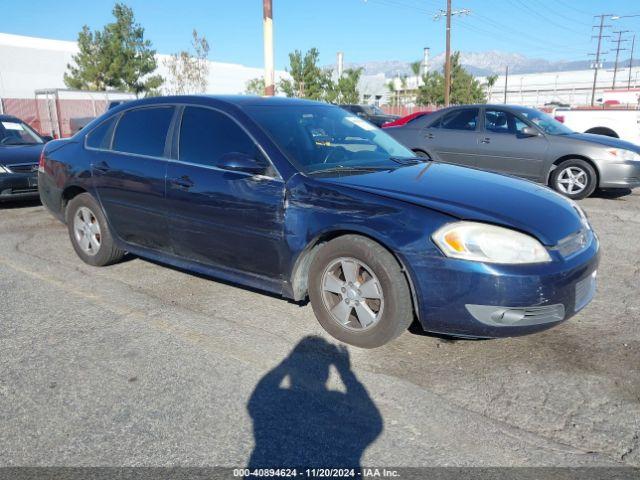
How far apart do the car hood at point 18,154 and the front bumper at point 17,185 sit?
24 centimetres

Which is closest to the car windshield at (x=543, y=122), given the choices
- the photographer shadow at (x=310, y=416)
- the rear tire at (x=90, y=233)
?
the rear tire at (x=90, y=233)

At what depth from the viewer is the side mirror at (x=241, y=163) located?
11.9ft

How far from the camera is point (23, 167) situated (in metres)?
8.00

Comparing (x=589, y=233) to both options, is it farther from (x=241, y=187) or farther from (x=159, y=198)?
(x=159, y=198)

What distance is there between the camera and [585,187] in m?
8.56

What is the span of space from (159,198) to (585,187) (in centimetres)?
698

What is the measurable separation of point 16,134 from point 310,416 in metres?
8.52

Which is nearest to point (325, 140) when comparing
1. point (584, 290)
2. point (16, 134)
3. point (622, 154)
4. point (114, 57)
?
point (584, 290)

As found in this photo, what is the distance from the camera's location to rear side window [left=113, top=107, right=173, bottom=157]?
4.41m

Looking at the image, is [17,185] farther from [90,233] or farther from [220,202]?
[220,202]

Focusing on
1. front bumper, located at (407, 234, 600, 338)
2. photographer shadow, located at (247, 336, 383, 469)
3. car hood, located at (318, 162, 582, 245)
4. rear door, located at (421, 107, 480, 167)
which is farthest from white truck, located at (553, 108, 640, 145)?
photographer shadow, located at (247, 336, 383, 469)

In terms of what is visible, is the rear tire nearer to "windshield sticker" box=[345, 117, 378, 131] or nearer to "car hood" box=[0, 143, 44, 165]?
"windshield sticker" box=[345, 117, 378, 131]

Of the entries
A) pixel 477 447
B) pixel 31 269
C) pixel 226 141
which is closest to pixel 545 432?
pixel 477 447

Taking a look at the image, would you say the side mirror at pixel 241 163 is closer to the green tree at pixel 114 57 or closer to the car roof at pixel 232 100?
the car roof at pixel 232 100
